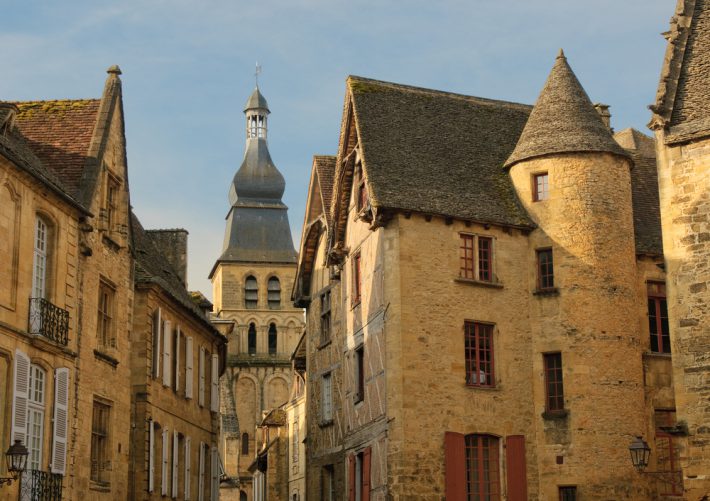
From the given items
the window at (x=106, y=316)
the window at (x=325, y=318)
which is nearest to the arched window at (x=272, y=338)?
the window at (x=325, y=318)

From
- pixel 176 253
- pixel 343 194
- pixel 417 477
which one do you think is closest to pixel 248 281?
pixel 176 253

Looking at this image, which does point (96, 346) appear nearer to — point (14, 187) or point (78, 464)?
point (78, 464)

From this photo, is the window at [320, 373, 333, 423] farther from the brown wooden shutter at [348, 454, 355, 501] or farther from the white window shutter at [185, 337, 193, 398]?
the white window shutter at [185, 337, 193, 398]

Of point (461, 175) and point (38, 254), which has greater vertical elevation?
point (461, 175)

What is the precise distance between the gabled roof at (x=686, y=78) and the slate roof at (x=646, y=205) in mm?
5529

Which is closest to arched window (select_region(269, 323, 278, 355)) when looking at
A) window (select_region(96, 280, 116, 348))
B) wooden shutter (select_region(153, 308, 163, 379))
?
wooden shutter (select_region(153, 308, 163, 379))

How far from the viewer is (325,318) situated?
32.5 metres

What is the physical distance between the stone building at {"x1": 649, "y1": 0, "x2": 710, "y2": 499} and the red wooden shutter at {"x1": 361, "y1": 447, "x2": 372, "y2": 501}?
26.0 ft

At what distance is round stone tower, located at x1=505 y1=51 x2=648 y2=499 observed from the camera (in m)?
25.8

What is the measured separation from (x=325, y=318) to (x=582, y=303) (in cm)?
819

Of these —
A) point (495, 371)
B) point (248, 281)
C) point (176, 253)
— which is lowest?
point (495, 371)

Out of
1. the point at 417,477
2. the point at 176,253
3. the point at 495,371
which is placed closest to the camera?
the point at 417,477

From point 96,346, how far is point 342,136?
9.32 m

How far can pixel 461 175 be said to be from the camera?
2812cm
